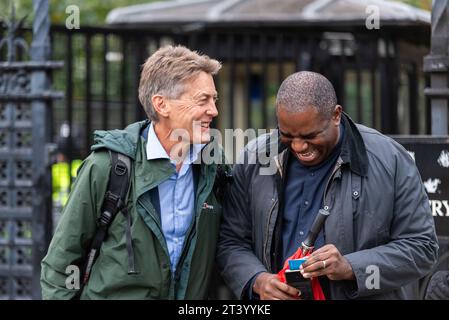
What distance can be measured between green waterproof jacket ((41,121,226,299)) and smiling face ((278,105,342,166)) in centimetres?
56

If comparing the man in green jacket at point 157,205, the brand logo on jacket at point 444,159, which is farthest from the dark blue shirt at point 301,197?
the brand logo on jacket at point 444,159

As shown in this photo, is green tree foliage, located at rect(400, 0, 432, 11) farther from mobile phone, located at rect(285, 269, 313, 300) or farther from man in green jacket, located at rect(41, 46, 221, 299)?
mobile phone, located at rect(285, 269, 313, 300)

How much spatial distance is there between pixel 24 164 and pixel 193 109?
2.86 meters

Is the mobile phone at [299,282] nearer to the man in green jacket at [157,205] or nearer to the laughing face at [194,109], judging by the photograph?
the man in green jacket at [157,205]

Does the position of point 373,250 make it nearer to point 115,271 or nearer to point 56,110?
point 115,271

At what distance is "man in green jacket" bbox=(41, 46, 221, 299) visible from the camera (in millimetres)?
4059

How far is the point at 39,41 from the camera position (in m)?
6.47

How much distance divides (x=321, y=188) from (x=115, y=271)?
3.29 feet

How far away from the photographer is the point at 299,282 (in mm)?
3801

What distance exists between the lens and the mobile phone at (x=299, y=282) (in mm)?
3781

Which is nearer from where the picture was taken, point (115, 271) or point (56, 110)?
point (115, 271)

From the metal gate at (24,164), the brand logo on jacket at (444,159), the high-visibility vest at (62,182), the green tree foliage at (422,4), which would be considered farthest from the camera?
the green tree foliage at (422,4)
